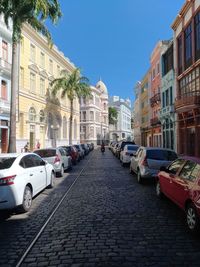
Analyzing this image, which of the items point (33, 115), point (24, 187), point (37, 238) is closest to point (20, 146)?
point (33, 115)

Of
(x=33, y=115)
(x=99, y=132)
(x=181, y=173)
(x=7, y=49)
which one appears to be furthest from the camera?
(x=99, y=132)

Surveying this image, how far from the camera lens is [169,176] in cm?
809

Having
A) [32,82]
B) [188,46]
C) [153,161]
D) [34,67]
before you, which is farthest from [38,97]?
[153,161]

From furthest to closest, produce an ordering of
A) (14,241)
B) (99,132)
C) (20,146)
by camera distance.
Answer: (99,132) < (20,146) < (14,241)

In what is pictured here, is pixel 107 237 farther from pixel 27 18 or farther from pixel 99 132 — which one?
pixel 99 132

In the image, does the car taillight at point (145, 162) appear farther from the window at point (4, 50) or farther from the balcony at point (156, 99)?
the balcony at point (156, 99)

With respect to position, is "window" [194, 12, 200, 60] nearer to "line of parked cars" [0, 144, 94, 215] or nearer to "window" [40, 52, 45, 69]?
"line of parked cars" [0, 144, 94, 215]

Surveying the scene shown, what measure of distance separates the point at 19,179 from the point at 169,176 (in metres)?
3.88

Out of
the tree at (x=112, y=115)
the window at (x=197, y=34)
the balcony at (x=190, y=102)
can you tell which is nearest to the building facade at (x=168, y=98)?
the balcony at (x=190, y=102)

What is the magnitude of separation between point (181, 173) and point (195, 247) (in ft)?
7.70

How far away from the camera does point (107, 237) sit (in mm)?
5684

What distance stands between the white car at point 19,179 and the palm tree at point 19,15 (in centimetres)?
1099

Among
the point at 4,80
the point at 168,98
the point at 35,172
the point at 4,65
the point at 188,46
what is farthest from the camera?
the point at 168,98

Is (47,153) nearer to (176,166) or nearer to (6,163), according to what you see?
(6,163)
